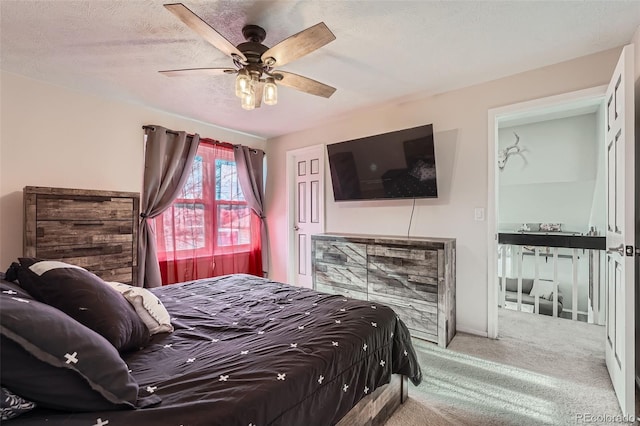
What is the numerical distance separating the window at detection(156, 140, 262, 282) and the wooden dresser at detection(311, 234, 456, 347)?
5.42 feet

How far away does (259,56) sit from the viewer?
190 centimetres

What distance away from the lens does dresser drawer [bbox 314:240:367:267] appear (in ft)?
10.4

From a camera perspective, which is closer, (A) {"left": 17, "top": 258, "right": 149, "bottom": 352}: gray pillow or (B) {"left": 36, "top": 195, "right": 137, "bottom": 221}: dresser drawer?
(A) {"left": 17, "top": 258, "right": 149, "bottom": 352}: gray pillow

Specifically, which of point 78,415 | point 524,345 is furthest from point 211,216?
point 524,345

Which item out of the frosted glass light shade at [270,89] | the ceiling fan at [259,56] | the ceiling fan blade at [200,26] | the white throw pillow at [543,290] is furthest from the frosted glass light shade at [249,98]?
the white throw pillow at [543,290]

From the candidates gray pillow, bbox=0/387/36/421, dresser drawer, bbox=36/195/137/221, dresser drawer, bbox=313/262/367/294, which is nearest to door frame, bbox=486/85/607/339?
dresser drawer, bbox=313/262/367/294

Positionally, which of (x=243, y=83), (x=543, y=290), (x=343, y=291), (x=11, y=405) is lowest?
(x=543, y=290)

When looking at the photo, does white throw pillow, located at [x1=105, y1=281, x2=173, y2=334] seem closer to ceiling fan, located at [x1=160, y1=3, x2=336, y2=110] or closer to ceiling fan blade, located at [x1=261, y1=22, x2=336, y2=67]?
ceiling fan, located at [x1=160, y1=3, x2=336, y2=110]

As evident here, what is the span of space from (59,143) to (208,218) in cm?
170

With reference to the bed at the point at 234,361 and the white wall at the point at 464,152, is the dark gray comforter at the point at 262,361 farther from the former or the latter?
the white wall at the point at 464,152

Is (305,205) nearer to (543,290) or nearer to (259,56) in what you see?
(259,56)

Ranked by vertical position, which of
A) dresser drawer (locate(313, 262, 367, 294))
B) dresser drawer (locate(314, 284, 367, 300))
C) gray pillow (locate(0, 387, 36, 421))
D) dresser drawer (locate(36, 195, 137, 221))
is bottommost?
dresser drawer (locate(314, 284, 367, 300))

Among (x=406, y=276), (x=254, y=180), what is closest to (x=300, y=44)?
(x=406, y=276)

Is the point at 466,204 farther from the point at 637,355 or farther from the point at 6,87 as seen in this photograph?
the point at 6,87
